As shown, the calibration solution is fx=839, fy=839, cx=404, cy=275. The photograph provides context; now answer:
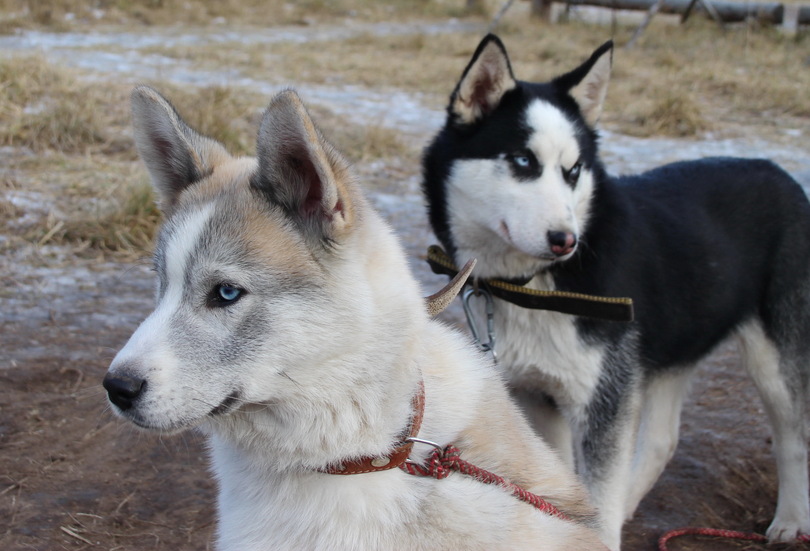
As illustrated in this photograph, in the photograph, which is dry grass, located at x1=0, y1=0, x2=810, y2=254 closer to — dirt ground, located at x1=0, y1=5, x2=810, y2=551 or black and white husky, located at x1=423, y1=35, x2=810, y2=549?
dirt ground, located at x1=0, y1=5, x2=810, y2=551

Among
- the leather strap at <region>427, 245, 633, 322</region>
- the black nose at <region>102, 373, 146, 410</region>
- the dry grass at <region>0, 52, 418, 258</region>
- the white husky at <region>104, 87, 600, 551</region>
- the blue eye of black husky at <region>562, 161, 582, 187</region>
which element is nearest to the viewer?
the black nose at <region>102, 373, 146, 410</region>

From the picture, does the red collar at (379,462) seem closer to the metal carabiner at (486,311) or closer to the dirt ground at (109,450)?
the dirt ground at (109,450)

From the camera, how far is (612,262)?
3.27 metres

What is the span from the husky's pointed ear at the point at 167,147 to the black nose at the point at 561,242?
1.30 m

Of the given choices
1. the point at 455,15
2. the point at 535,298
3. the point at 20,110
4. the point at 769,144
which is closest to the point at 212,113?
the point at 20,110

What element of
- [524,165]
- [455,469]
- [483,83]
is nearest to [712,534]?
[524,165]

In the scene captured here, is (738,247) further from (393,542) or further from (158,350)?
(158,350)

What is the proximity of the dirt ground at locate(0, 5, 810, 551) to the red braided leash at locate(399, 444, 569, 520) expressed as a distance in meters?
0.96

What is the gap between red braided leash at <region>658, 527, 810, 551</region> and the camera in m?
3.33

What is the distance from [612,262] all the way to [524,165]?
1.68 feet

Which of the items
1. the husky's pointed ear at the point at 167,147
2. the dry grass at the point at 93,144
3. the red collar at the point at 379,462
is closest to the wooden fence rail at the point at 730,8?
the dry grass at the point at 93,144

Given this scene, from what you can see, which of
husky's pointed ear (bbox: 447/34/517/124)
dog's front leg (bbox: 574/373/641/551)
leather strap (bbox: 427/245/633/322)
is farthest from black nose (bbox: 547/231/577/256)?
husky's pointed ear (bbox: 447/34/517/124)

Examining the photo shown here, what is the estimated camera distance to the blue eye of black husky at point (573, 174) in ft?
10.9

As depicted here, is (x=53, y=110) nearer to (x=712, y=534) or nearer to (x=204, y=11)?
(x=712, y=534)
